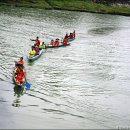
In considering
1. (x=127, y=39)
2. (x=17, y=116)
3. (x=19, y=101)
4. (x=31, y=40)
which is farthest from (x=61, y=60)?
(x=127, y=39)

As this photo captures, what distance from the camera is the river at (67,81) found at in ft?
114

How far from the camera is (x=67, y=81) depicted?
46562 millimetres

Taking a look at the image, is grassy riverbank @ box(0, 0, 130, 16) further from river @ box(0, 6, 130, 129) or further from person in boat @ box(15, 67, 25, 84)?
person in boat @ box(15, 67, 25, 84)

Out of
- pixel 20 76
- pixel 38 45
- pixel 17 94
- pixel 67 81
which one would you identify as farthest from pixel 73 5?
pixel 17 94

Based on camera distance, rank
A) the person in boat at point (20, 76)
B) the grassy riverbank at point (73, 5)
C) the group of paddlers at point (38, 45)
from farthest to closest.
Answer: the grassy riverbank at point (73, 5), the group of paddlers at point (38, 45), the person in boat at point (20, 76)

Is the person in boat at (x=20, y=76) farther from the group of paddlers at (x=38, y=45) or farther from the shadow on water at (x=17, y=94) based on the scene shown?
the group of paddlers at (x=38, y=45)

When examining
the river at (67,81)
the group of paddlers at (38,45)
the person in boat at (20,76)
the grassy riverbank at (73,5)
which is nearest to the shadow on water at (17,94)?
the river at (67,81)

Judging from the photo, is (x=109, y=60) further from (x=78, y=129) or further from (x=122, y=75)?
(x=78, y=129)

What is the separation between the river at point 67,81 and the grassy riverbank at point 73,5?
3146 centimetres

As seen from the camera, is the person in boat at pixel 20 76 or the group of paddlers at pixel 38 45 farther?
the group of paddlers at pixel 38 45

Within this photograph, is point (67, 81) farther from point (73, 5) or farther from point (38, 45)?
point (73, 5)

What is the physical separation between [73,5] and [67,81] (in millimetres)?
87820

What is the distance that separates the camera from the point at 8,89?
4072 centimetres

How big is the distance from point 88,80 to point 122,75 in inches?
286
